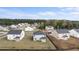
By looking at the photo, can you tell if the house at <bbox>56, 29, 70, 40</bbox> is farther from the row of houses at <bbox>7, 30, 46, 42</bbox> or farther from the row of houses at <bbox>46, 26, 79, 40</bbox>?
the row of houses at <bbox>7, 30, 46, 42</bbox>

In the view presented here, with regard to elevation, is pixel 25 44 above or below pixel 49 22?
below

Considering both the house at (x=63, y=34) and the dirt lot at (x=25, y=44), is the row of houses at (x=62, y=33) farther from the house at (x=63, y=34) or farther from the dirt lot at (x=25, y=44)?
the dirt lot at (x=25, y=44)

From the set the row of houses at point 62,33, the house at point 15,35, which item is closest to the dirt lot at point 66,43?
the row of houses at point 62,33

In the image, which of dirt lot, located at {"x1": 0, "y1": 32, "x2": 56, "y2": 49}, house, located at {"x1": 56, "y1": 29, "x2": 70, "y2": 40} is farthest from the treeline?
dirt lot, located at {"x1": 0, "y1": 32, "x2": 56, "y2": 49}

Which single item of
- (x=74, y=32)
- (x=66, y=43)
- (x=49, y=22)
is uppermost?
(x=49, y=22)

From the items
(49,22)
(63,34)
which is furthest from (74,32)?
(49,22)

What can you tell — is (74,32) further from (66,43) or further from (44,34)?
(44,34)
